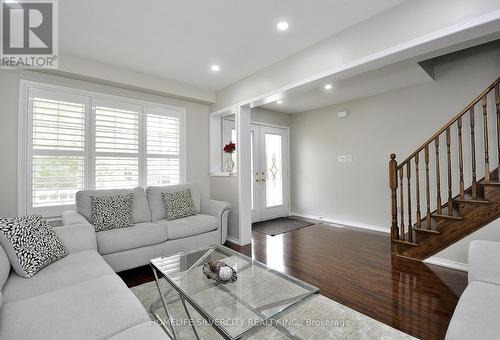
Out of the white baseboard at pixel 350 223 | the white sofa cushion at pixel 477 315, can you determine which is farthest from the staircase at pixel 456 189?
the white sofa cushion at pixel 477 315

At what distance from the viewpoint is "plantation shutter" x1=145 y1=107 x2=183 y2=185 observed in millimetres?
3867

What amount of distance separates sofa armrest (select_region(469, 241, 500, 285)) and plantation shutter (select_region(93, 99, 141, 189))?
12.8 ft

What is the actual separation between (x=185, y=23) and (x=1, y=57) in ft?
6.89

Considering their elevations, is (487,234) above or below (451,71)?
below

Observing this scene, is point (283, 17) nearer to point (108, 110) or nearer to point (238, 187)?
point (238, 187)

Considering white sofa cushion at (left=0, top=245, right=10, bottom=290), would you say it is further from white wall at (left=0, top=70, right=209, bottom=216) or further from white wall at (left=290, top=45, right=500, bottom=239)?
white wall at (left=290, top=45, right=500, bottom=239)

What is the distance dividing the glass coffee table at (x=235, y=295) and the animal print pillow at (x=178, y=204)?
126cm

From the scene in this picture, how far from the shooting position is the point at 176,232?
308cm

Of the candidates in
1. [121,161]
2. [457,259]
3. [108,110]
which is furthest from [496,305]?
[108,110]

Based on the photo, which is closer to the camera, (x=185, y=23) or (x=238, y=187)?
(x=185, y=23)

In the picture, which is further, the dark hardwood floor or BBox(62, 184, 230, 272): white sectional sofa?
BBox(62, 184, 230, 272): white sectional sofa

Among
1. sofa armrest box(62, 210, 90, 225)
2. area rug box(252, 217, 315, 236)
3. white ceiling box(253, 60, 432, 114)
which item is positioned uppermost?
white ceiling box(253, 60, 432, 114)

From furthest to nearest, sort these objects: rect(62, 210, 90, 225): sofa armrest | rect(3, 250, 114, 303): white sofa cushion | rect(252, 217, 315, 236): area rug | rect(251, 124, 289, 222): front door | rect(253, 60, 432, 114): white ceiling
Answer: rect(251, 124, 289, 222): front door, rect(252, 217, 315, 236): area rug, rect(253, 60, 432, 114): white ceiling, rect(62, 210, 90, 225): sofa armrest, rect(3, 250, 114, 303): white sofa cushion

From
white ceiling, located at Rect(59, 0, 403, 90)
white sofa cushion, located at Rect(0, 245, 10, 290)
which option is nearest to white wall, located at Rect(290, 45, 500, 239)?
white ceiling, located at Rect(59, 0, 403, 90)
